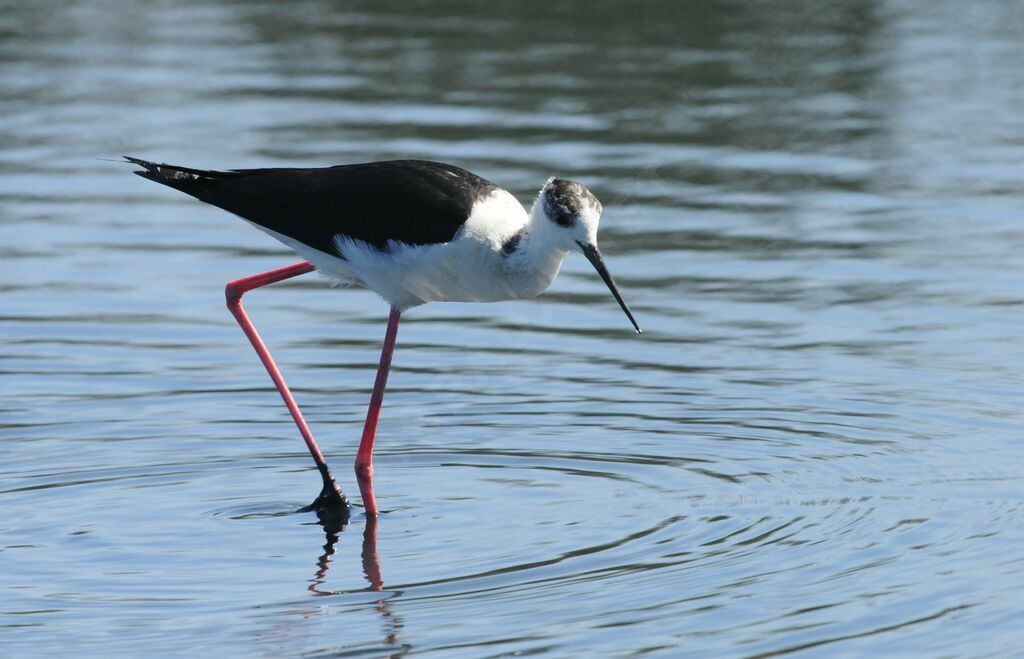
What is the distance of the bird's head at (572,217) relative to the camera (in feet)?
24.8

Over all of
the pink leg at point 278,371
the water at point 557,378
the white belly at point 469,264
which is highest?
the white belly at point 469,264

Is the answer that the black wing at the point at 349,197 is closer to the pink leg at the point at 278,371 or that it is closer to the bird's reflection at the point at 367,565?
the pink leg at the point at 278,371

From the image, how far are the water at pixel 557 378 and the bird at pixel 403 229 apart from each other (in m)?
0.71

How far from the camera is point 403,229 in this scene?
7.77 m

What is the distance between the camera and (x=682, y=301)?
11.1 m

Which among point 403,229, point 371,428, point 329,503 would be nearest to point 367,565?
point 329,503

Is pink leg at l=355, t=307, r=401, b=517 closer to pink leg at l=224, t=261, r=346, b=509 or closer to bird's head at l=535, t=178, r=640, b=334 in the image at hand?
pink leg at l=224, t=261, r=346, b=509

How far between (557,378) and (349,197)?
6.79ft

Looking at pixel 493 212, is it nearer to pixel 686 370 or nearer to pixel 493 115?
pixel 686 370

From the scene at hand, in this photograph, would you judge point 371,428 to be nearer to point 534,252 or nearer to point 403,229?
point 403,229

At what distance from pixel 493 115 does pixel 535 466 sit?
8092mm

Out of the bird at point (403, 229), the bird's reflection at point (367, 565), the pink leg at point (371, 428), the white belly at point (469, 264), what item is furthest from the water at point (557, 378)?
the white belly at point (469, 264)

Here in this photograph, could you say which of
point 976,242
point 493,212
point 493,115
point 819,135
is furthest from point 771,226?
point 493,212

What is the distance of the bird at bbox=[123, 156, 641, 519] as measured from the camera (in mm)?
7672
